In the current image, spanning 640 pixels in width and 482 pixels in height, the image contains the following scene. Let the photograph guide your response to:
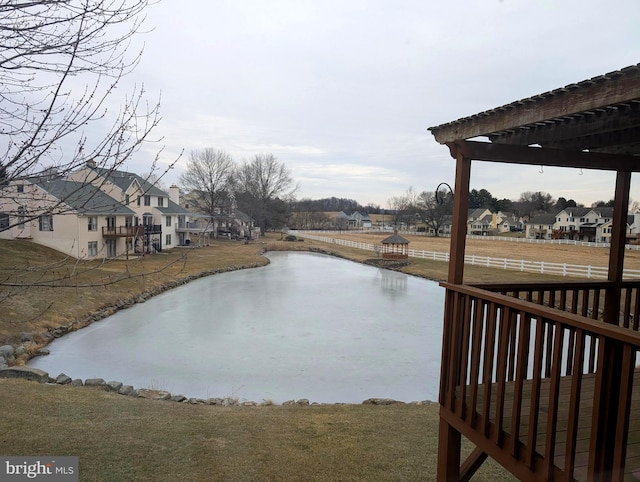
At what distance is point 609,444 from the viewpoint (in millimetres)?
1720

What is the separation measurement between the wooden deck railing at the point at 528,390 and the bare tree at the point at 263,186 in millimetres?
45175

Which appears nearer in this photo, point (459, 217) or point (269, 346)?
point (459, 217)

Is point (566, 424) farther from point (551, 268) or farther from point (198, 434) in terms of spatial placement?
point (551, 268)

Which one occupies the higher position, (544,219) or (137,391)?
(544,219)

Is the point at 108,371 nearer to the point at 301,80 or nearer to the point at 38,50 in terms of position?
the point at 38,50

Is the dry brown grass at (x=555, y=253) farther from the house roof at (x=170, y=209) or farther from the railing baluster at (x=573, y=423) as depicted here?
the railing baluster at (x=573, y=423)

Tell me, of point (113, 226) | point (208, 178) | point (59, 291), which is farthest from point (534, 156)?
point (208, 178)

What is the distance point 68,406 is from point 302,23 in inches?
248

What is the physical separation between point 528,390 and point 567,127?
1.75 meters

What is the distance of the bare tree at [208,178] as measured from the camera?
138 ft

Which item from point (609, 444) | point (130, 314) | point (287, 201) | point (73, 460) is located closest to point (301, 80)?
point (130, 314)

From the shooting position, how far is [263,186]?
51.5 m

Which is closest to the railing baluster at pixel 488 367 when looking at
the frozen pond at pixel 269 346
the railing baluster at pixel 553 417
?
the railing baluster at pixel 553 417

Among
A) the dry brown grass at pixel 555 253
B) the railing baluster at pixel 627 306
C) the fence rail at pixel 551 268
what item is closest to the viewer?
the railing baluster at pixel 627 306
